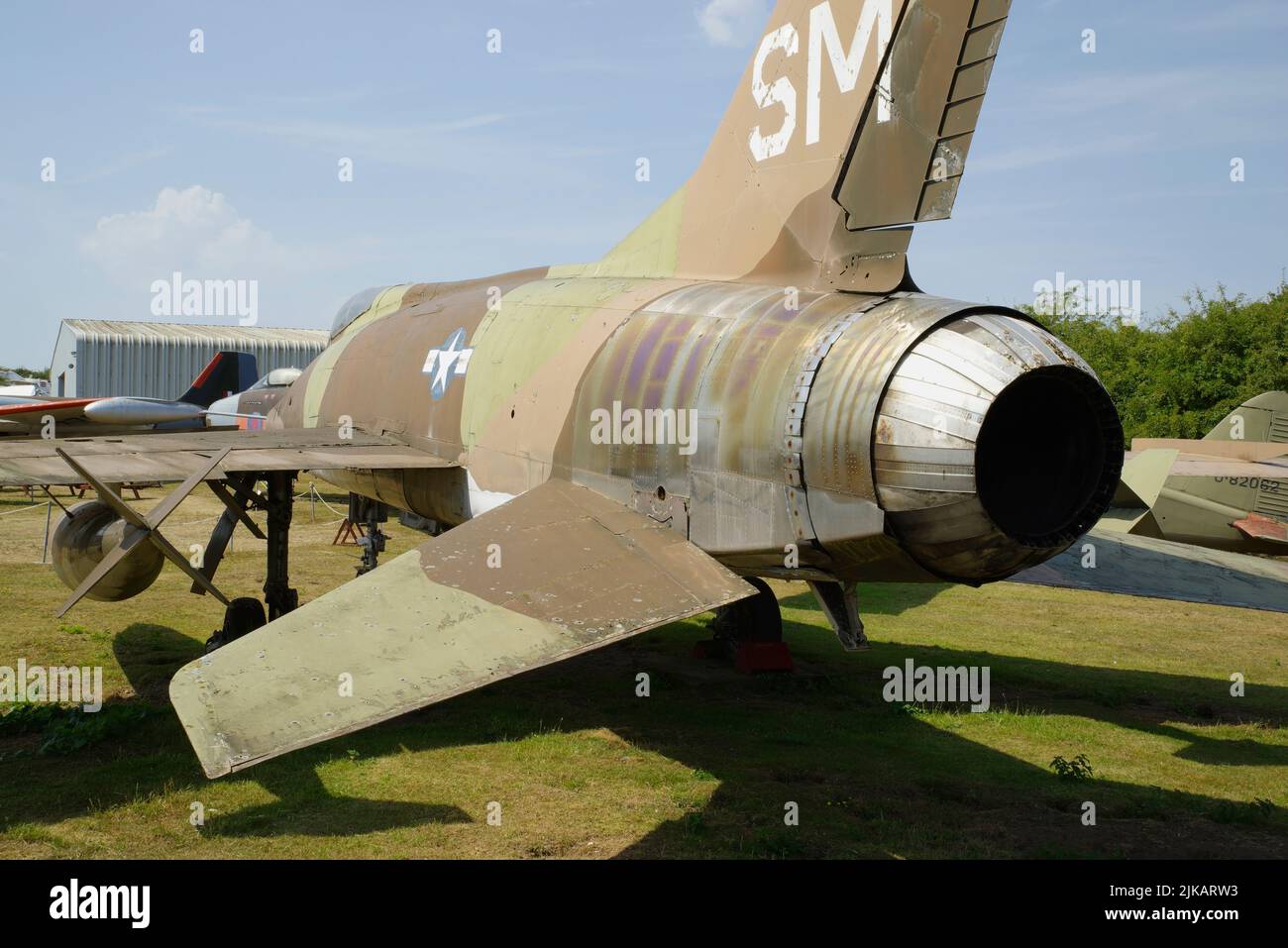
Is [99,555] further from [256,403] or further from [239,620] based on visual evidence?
[256,403]

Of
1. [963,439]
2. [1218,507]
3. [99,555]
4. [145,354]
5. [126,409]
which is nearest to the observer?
[963,439]

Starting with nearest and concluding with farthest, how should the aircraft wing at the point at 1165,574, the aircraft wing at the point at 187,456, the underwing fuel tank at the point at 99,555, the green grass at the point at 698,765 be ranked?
the green grass at the point at 698,765 < the aircraft wing at the point at 187,456 < the underwing fuel tank at the point at 99,555 < the aircraft wing at the point at 1165,574

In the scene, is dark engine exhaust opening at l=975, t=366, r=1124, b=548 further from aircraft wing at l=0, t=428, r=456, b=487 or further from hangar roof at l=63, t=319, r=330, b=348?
hangar roof at l=63, t=319, r=330, b=348

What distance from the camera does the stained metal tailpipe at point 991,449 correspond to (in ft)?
18.3

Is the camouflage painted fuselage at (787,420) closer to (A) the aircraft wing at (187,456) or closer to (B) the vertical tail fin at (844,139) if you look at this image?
(B) the vertical tail fin at (844,139)

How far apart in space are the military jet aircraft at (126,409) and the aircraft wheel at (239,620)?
1775cm

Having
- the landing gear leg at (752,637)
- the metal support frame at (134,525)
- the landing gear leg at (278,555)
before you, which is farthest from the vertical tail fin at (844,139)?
the landing gear leg at (278,555)

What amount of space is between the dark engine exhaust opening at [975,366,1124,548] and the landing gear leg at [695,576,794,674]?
5507mm

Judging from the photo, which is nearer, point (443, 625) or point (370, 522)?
point (443, 625)

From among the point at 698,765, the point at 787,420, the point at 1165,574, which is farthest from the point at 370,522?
the point at 1165,574

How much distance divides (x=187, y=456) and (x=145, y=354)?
44.9m

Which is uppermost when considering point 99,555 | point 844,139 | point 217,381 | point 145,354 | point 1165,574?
point 145,354

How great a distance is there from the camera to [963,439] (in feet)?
18.1
